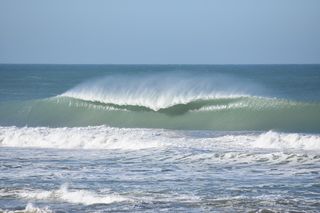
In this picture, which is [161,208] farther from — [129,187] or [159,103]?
[159,103]

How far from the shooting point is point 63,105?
3316cm

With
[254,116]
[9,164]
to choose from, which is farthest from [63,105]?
[9,164]

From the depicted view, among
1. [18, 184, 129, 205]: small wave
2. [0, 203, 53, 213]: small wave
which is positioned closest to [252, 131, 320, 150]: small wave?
[18, 184, 129, 205]: small wave

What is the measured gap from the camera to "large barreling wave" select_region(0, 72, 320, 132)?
90.7 ft

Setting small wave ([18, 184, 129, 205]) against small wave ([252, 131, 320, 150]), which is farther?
small wave ([252, 131, 320, 150])

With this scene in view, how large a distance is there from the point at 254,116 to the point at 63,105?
943cm

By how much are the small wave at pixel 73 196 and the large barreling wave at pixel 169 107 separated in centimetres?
1358

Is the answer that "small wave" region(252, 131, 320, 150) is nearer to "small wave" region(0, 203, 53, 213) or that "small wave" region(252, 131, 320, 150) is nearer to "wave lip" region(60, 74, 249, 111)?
"small wave" region(0, 203, 53, 213)

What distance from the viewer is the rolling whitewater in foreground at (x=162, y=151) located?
1241 centimetres

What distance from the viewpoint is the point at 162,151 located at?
18859mm

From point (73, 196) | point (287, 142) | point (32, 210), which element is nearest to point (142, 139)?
point (287, 142)

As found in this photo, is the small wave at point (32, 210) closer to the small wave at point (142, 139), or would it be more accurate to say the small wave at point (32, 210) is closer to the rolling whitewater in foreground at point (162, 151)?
the rolling whitewater in foreground at point (162, 151)

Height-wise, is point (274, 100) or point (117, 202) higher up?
point (274, 100)

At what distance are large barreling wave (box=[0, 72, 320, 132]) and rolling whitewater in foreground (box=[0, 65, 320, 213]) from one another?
0.15 feet
